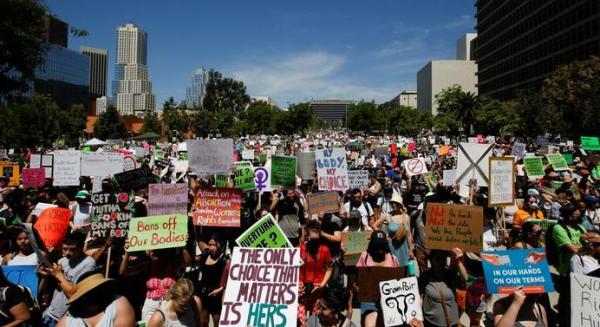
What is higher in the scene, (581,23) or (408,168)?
(581,23)

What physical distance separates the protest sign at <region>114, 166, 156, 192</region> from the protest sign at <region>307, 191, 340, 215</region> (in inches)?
153

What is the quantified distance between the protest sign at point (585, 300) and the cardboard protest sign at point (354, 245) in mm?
3097

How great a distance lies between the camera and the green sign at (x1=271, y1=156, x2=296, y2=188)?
9.88 meters

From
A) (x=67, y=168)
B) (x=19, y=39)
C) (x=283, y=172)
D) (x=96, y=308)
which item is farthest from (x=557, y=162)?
(x=19, y=39)

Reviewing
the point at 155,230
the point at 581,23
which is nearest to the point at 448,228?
the point at 155,230

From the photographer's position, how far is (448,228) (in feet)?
17.2

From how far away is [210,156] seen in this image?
353 inches

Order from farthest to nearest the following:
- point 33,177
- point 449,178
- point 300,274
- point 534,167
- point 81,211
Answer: point 534,167, point 449,178, point 33,177, point 81,211, point 300,274

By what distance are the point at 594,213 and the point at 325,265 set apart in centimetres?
674

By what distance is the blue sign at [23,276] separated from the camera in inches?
195

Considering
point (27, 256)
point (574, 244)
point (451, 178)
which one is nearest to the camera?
point (27, 256)

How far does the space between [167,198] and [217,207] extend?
0.88 meters

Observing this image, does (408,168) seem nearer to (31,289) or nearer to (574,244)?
(574,244)

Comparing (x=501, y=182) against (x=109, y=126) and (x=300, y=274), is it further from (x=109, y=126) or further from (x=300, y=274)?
(x=109, y=126)
